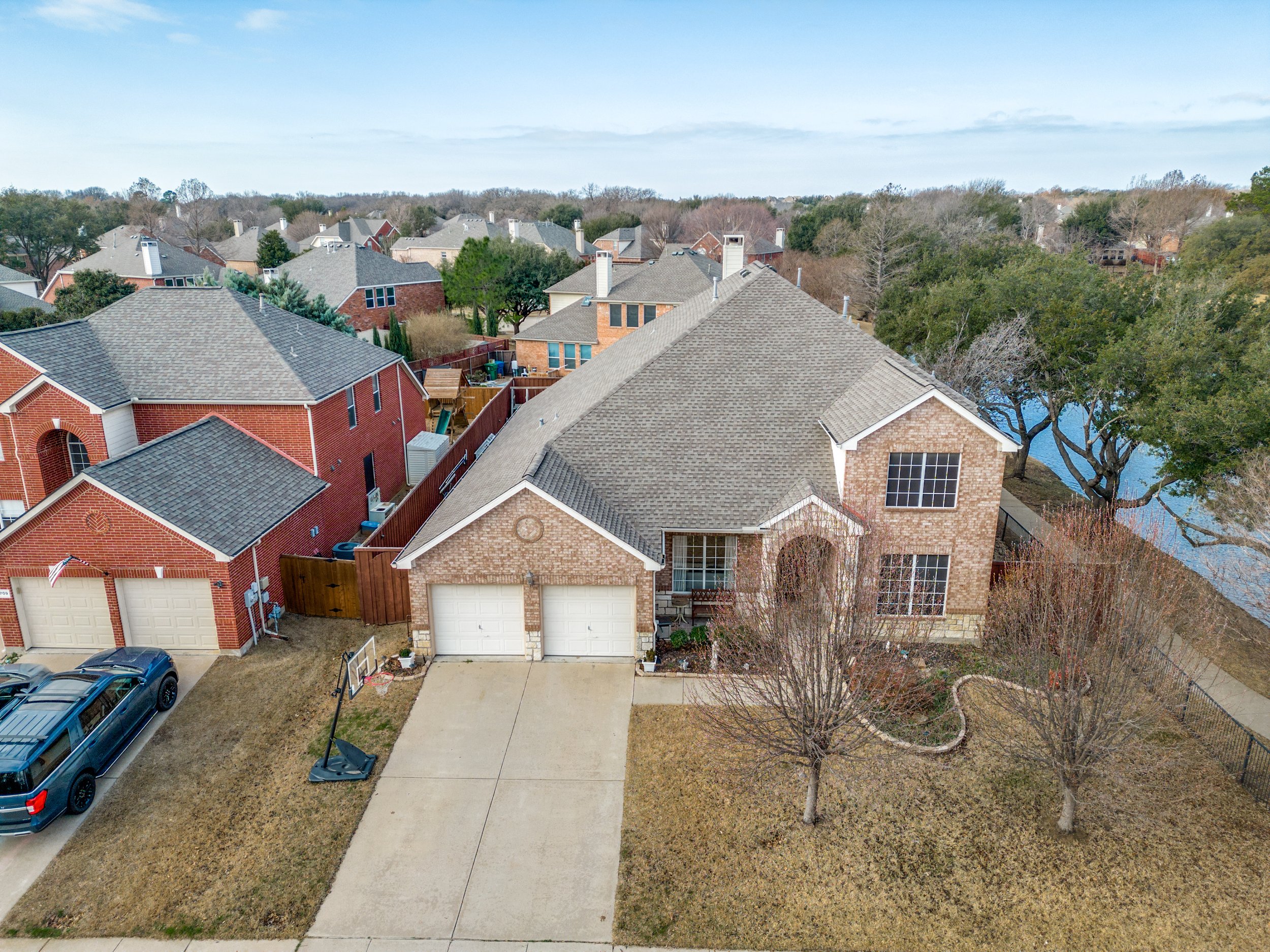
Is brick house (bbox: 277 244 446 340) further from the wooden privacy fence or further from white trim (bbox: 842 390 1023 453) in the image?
white trim (bbox: 842 390 1023 453)

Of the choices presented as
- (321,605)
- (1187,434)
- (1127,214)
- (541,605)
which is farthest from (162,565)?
(1127,214)

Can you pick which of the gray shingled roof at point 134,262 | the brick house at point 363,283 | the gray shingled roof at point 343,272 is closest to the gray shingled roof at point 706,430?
the brick house at point 363,283

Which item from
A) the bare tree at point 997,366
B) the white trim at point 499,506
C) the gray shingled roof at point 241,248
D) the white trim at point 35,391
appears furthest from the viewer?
the gray shingled roof at point 241,248

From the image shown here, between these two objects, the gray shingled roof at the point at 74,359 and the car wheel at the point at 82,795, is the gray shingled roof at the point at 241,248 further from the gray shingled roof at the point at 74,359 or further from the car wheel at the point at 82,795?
the car wheel at the point at 82,795

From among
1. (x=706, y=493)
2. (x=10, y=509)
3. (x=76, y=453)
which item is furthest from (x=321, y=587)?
(x=10, y=509)

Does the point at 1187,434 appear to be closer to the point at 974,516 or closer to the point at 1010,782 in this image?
the point at 974,516

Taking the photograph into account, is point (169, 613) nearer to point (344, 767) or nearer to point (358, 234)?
point (344, 767)
